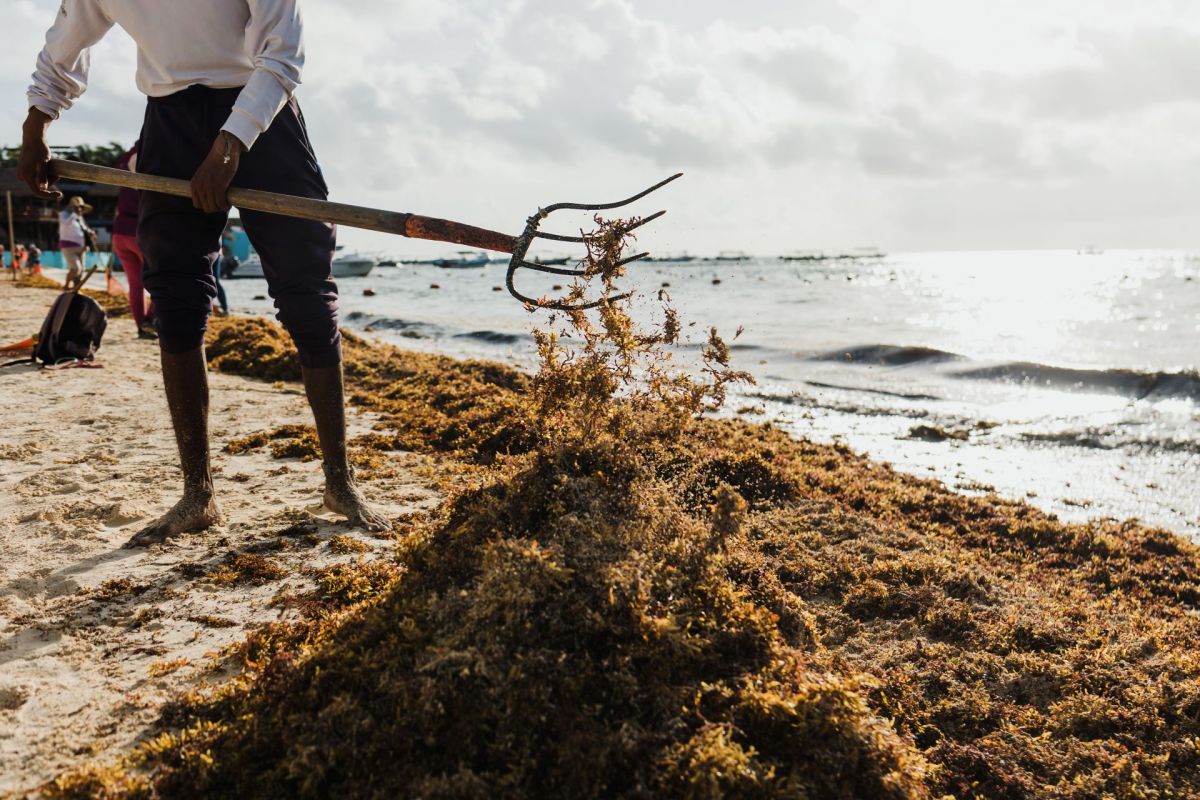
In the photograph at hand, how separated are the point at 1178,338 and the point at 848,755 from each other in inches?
1028

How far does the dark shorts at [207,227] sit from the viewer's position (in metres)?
2.95

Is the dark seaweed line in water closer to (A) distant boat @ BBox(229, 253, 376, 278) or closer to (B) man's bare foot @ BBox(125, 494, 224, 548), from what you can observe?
(B) man's bare foot @ BBox(125, 494, 224, 548)

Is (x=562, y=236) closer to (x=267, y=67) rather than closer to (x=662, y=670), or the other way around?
(x=267, y=67)

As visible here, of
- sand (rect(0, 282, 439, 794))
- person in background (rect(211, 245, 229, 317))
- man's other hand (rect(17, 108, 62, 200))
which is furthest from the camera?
person in background (rect(211, 245, 229, 317))

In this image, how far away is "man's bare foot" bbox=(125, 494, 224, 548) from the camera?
295 centimetres

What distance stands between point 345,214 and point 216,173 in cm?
47

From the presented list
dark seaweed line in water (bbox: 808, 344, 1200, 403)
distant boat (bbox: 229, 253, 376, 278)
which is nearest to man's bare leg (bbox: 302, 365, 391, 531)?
dark seaweed line in water (bbox: 808, 344, 1200, 403)

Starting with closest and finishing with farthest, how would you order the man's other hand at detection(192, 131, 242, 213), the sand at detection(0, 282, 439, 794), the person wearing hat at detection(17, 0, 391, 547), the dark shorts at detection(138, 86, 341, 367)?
the sand at detection(0, 282, 439, 794) < the man's other hand at detection(192, 131, 242, 213) < the person wearing hat at detection(17, 0, 391, 547) < the dark shorts at detection(138, 86, 341, 367)

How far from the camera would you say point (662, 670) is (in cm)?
186

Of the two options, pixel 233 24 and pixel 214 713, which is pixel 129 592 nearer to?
pixel 214 713

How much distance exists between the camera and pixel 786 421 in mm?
8453

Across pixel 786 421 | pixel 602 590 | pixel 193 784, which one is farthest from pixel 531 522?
pixel 786 421

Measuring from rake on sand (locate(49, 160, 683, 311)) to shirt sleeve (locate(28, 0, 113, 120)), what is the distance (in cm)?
56

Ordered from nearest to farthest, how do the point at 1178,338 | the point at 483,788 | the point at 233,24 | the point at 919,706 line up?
1. the point at 483,788
2. the point at 919,706
3. the point at 233,24
4. the point at 1178,338
